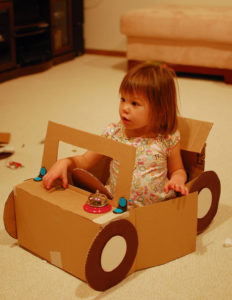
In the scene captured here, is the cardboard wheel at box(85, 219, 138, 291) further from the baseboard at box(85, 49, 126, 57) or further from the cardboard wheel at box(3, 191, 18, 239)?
the baseboard at box(85, 49, 126, 57)

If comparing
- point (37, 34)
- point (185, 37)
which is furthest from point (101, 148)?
point (37, 34)

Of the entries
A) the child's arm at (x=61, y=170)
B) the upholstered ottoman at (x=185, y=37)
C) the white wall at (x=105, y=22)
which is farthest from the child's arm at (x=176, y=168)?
the white wall at (x=105, y=22)

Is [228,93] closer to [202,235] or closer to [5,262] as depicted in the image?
[202,235]

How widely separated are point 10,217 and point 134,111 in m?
0.45

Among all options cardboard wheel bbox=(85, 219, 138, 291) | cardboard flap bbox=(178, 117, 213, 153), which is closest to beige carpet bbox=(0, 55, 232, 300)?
cardboard wheel bbox=(85, 219, 138, 291)

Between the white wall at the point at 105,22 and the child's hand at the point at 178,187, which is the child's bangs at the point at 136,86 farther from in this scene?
the white wall at the point at 105,22

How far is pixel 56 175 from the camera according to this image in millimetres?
1125

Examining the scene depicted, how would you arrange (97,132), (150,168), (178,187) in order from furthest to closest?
(97,132) → (150,168) → (178,187)

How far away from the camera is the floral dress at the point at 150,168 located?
1185 millimetres

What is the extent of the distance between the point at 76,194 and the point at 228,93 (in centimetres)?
197

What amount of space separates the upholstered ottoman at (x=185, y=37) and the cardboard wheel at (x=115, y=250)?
2.16 m

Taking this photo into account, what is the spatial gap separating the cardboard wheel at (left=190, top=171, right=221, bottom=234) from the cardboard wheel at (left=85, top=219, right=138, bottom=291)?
0.24 m

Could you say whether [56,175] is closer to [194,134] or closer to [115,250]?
[115,250]

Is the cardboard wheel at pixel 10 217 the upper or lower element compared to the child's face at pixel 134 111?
lower
